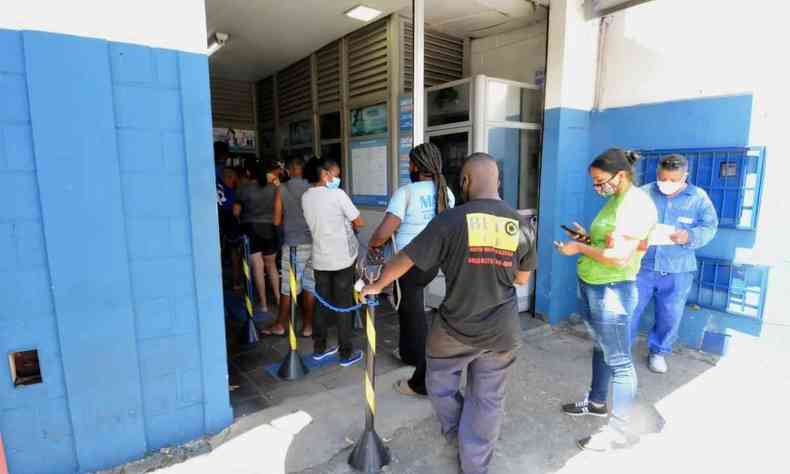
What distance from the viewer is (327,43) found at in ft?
18.6

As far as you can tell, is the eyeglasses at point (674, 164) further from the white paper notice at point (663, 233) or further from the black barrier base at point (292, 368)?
the black barrier base at point (292, 368)

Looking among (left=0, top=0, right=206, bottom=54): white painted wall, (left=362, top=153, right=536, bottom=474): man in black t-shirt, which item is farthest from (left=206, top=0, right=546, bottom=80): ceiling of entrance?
(left=362, top=153, right=536, bottom=474): man in black t-shirt

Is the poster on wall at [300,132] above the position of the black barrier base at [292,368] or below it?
above

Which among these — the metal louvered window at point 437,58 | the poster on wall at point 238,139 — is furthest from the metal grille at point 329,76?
the poster on wall at point 238,139

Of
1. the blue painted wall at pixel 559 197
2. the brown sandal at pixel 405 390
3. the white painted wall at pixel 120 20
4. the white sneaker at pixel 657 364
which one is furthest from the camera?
the blue painted wall at pixel 559 197

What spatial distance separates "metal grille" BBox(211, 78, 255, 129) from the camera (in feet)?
23.6

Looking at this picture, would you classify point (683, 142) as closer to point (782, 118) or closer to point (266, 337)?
point (782, 118)

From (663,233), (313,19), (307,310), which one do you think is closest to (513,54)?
(313,19)

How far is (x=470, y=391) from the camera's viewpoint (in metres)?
2.20

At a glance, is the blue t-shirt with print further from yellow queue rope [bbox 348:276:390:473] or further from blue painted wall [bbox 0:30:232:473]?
blue painted wall [bbox 0:30:232:473]

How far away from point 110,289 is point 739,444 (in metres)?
3.71

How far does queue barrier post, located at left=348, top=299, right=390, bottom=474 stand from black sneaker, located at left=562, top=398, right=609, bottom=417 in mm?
1328

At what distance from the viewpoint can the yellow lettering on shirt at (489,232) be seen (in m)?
1.96

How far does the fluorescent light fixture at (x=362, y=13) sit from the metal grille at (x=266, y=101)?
2.86m
